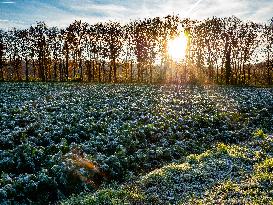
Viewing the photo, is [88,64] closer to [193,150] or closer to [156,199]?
[193,150]

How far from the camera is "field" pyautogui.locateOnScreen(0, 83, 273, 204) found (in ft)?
49.5

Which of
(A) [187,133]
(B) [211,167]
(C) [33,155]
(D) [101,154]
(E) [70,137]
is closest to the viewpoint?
(B) [211,167]

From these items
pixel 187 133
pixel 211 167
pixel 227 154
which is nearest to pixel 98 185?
pixel 211 167

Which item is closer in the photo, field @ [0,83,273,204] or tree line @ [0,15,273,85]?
field @ [0,83,273,204]

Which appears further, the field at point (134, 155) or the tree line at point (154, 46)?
the tree line at point (154, 46)

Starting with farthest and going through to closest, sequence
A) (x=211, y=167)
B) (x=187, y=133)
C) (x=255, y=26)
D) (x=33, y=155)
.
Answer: (x=255, y=26), (x=187, y=133), (x=33, y=155), (x=211, y=167)

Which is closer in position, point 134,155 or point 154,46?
point 134,155

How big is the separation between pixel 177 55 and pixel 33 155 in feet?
246

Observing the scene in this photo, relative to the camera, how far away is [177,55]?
3595 inches

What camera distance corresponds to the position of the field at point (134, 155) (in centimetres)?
1510

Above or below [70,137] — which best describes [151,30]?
above

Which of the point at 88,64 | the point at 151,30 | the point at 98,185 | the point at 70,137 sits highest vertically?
the point at 151,30

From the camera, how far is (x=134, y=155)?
21.5 m

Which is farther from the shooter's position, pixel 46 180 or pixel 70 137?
pixel 70 137
